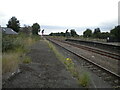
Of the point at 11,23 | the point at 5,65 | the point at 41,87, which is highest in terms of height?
the point at 11,23

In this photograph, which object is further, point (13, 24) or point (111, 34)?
point (13, 24)

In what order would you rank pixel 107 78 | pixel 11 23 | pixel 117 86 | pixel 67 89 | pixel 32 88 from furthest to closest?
pixel 11 23, pixel 107 78, pixel 117 86, pixel 67 89, pixel 32 88

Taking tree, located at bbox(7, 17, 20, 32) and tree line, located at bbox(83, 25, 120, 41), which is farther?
tree, located at bbox(7, 17, 20, 32)

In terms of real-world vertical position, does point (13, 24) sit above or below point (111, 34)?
above

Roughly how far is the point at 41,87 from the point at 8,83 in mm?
1064

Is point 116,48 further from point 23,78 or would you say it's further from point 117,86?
point 23,78

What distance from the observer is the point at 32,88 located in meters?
4.74

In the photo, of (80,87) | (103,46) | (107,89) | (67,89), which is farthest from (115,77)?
(103,46)

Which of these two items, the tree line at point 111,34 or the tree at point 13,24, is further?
the tree at point 13,24

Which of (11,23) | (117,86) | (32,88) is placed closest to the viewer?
(32,88)

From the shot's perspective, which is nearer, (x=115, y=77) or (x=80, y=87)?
(x=80, y=87)

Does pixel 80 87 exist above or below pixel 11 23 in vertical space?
below

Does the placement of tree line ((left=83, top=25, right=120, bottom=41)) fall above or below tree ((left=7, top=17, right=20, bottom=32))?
below

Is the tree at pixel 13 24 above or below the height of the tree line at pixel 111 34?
above
